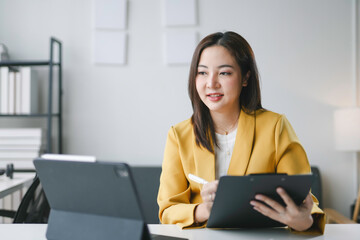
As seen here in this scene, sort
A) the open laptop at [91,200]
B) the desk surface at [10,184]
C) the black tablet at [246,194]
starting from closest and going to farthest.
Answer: the open laptop at [91,200] → the black tablet at [246,194] → the desk surface at [10,184]

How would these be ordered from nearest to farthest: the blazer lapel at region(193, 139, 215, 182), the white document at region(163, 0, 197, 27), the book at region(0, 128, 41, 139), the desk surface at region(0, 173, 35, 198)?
the blazer lapel at region(193, 139, 215, 182), the desk surface at region(0, 173, 35, 198), the book at region(0, 128, 41, 139), the white document at region(163, 0, 197, 27)

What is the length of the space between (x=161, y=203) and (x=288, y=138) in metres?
0.52

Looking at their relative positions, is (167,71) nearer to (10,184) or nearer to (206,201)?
(10,184)

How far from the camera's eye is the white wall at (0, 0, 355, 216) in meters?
2.76

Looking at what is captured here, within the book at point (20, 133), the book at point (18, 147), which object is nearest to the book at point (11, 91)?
the book at point (20, 133)

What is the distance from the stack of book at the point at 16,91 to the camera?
2506 millimetres

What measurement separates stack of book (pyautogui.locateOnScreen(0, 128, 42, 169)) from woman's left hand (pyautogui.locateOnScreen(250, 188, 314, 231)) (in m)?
2.03

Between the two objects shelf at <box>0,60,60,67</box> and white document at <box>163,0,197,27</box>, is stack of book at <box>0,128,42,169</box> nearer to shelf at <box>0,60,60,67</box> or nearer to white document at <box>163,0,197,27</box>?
shelf at <box>0,60,60,67</box>

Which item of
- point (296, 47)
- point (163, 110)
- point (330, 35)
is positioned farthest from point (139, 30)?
point (330, 35)

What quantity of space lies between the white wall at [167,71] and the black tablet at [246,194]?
1.82 metres

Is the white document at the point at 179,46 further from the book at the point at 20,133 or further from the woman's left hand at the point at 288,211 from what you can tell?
the woman's left hand at the point at 288,211

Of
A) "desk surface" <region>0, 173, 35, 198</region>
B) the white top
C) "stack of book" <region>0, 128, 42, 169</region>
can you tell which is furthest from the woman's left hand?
"stack of book" <region>0, 128, 42, 169</region>

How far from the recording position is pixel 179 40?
274 cm

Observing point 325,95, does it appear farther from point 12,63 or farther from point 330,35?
point 12,63
